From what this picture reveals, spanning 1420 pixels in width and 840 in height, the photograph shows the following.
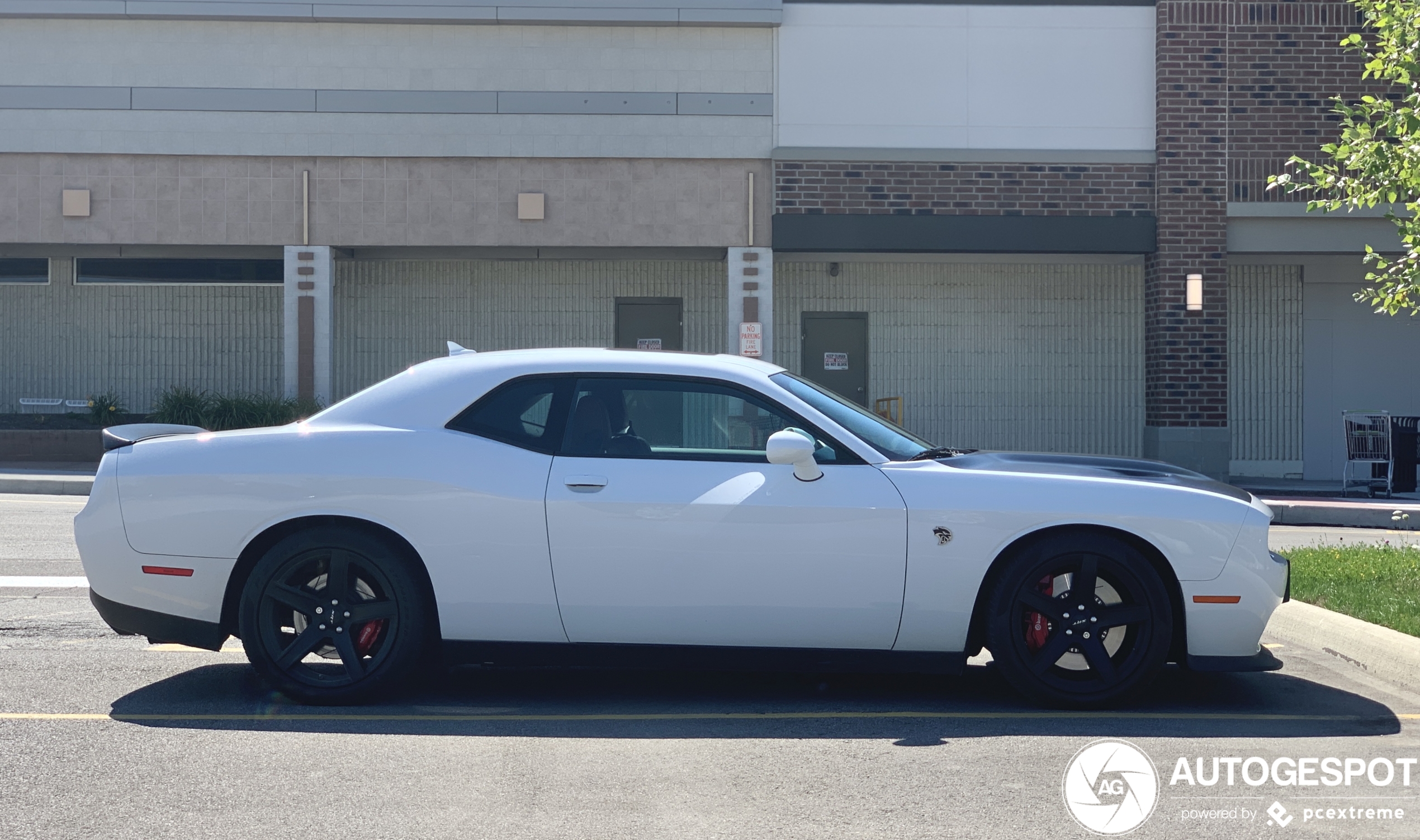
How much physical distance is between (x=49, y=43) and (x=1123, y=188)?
53.3 ft

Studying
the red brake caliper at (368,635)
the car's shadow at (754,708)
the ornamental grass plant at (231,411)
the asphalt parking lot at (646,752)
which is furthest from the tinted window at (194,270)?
the red brake caliper at (368,635)

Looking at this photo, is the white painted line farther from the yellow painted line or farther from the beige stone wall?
the beige stone wall

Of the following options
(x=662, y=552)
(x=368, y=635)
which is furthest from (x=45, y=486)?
(x=662, y=552)

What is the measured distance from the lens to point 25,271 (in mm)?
21594

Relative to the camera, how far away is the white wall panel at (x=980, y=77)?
19500mm

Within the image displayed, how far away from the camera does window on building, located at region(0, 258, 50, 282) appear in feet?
70.8

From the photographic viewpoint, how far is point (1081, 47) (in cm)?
1962

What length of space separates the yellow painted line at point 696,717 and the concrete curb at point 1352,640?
2.06 feet

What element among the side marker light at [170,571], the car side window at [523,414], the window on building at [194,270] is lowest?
the side marker light at [170,571]

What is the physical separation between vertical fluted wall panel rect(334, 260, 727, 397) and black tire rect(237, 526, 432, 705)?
16.4 meters

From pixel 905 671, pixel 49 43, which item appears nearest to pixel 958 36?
pixel 49 43

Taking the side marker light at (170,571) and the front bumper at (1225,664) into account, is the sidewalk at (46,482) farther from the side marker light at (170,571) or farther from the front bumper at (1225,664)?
the front bumper at (1225,664)

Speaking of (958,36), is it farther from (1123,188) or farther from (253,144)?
(253,144)

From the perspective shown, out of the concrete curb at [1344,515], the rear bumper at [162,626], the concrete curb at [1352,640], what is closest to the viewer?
the rear bumper at [162,626]
